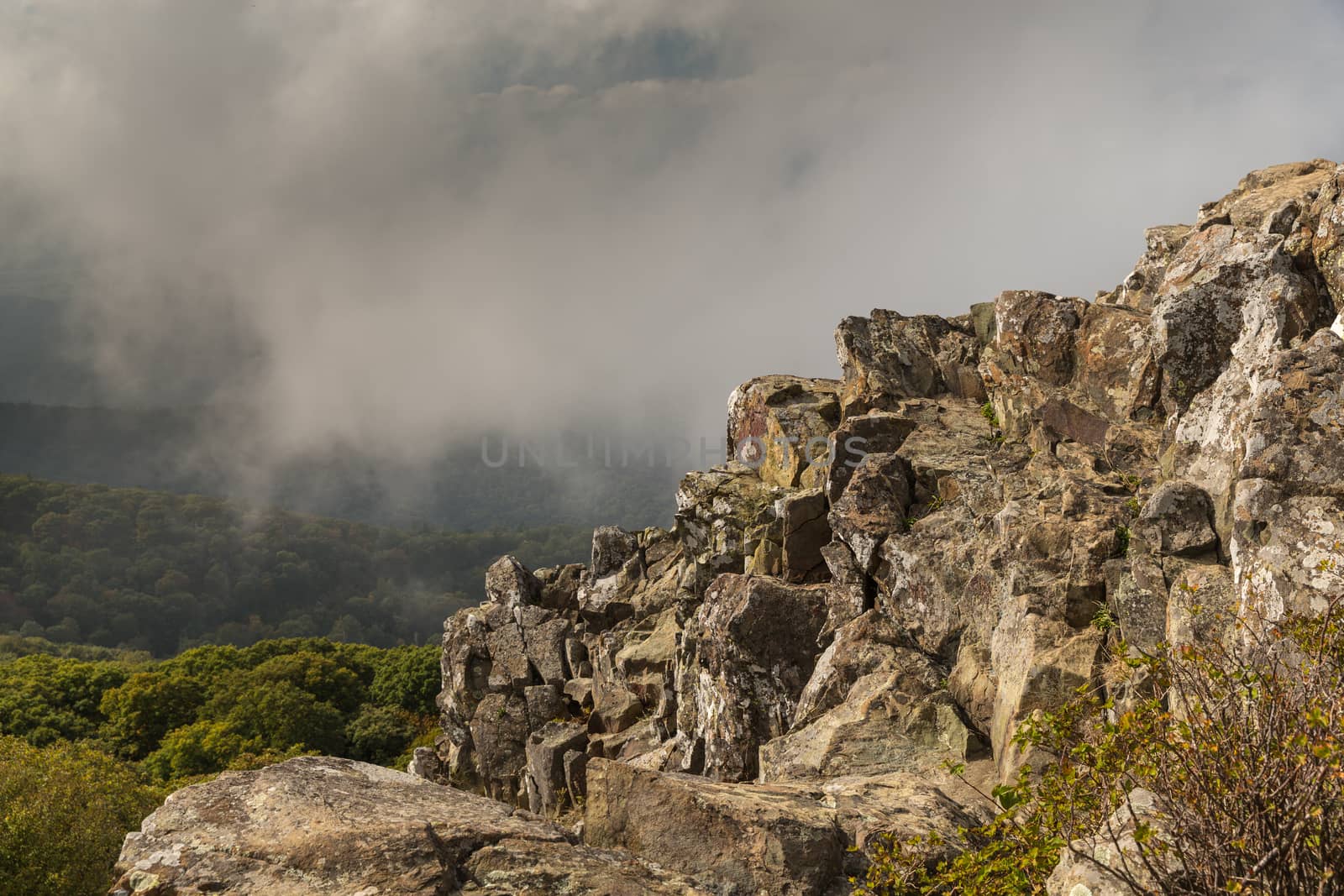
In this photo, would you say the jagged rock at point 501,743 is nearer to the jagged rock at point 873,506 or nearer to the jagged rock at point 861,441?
the jagged rock at point 861,441

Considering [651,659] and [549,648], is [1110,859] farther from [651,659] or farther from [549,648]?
[549,648]

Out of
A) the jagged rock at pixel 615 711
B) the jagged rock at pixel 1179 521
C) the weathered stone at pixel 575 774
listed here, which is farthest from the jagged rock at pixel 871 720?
the weathered stone at pixel 575 774

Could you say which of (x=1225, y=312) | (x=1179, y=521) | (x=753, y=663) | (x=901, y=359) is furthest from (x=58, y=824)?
(x=1225, y=312)

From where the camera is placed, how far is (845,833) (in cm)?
1006

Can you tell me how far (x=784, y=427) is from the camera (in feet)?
114

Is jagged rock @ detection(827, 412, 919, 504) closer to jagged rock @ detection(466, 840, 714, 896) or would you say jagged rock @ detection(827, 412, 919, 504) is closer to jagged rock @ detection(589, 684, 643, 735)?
jagged rock @ detection(589, 684, 643, 735)

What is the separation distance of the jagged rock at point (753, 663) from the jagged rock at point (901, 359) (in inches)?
394

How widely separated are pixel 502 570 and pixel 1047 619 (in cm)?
3373

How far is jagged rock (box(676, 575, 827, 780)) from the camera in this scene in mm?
23438

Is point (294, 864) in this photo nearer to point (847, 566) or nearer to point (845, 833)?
point (845, 833)

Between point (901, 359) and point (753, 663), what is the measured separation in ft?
48.3

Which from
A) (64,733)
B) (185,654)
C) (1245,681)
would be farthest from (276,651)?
(1245,681)

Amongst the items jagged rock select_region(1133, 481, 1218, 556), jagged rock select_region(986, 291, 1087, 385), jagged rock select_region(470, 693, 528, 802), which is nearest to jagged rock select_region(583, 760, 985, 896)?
jagged rock select_region(1133, 481, 1218, 556)

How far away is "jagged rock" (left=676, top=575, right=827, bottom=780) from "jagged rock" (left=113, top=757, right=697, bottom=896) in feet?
44.9
